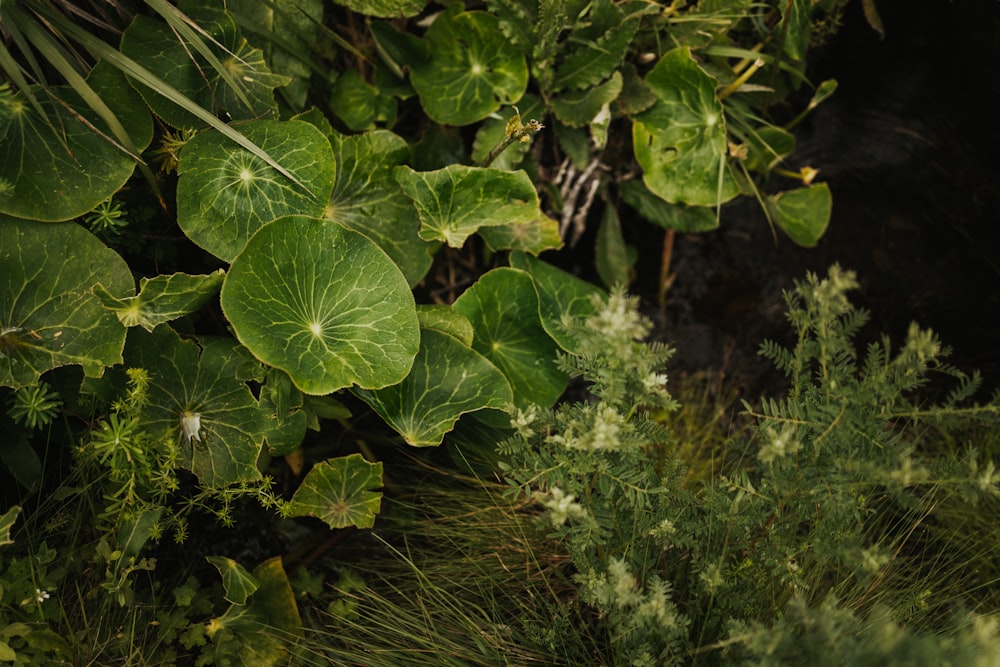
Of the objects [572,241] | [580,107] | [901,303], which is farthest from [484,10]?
[901,303]

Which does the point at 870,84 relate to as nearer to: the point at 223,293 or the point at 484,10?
the point at 484,10

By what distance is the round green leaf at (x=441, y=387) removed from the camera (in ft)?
5.37

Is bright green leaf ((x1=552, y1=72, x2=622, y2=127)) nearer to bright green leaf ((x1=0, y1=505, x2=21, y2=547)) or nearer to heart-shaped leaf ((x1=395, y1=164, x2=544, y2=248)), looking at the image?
heart-shaped leaf ((x1=395, y1=164, x2=544, y2=248))

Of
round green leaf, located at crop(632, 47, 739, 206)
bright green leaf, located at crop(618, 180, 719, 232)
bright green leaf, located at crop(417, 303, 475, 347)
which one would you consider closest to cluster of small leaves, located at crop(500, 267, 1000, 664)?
bright green leaf, located at crop(417, 303, 475, 347)

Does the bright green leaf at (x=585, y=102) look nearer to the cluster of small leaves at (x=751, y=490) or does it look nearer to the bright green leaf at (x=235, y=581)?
the cluster of small leaves at (x=751, y=490)

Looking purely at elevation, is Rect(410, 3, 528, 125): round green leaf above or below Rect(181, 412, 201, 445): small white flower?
above

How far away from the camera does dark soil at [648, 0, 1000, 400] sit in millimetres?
2248

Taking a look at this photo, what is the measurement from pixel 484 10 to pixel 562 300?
0.82 metres

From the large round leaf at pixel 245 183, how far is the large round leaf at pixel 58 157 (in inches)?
5.3

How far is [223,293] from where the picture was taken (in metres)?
1.43

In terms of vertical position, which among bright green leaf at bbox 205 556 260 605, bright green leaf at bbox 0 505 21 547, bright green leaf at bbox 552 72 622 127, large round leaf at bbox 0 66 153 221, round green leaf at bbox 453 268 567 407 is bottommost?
bright green leaf at bbox 205 556 260 605

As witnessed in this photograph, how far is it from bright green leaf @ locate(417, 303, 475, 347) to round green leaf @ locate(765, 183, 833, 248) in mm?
1098

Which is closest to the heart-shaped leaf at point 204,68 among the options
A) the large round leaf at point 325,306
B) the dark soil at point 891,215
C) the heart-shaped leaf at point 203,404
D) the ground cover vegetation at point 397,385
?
the ground cover vegetation at point 397,385

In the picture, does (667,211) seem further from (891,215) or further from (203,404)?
(203,404)
